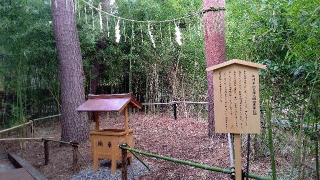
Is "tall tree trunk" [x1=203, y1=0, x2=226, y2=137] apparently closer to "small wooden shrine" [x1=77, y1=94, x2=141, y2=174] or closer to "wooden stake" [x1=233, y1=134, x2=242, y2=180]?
"small wooden shrine" [x1=77, y1=94, x2=141, y2=174]

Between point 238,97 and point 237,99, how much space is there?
Result: 0.05 feet

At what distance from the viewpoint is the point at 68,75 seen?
7.12 metres

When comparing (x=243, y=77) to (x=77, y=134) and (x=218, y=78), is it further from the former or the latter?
(x=77, y=134)

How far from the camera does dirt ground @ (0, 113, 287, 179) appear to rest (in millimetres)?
4703

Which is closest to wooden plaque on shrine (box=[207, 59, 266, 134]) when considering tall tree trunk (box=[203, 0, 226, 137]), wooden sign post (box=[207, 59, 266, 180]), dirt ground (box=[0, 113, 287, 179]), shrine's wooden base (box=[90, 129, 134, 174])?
wooden sign post (box=[207, 59, 266, 180])

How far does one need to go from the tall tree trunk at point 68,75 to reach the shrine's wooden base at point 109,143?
6.22 ft

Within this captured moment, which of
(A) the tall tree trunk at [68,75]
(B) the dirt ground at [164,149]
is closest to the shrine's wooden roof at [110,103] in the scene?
(B) the dirt ground at [164,149]

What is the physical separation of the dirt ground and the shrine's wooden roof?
1001 mm

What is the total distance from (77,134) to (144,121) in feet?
7.42

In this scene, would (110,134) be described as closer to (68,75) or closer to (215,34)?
(215,34)

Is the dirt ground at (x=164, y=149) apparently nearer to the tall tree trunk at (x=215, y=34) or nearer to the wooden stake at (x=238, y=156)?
the tall tree trunk at (x=215, y=34)

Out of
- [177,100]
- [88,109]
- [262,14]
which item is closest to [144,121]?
[177,100]

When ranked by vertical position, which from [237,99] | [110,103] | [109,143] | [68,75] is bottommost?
[109,143]

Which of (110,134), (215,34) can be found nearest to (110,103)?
(110,134)
